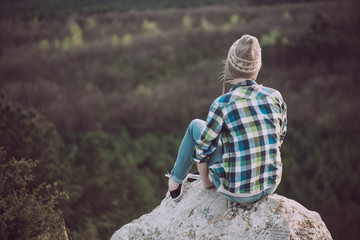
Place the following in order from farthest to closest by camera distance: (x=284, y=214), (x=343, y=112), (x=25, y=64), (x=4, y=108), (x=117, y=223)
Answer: (x=25, y=64) → (x=343, y=112) → (x=117, y=223) → (x=4, y=108) → (x=284, y=214)

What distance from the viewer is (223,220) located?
2.21m

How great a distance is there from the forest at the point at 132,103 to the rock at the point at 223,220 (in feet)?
2.35

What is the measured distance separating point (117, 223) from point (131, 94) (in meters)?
6.37

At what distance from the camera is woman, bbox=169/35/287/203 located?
1972 millimetres

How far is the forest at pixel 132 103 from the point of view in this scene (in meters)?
4.49

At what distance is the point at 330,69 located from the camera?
11945mm

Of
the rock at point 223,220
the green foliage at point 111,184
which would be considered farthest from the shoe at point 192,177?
the green foliage at point 111,184

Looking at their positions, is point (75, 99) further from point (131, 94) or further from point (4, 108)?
point (4, 108)

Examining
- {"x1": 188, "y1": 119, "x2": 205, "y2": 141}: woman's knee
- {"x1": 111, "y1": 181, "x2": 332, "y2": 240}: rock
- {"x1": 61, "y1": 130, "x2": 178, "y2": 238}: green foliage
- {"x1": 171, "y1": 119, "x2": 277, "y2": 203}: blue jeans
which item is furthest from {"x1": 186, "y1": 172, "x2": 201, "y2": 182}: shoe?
{"x1": 61, "y1": 130, "x2": 178, "y2": 238}: green foliage

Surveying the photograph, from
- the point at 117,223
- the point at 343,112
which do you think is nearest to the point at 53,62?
the point at 117,223

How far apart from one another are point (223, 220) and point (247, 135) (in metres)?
0.64

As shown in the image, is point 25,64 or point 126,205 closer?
point 126,205

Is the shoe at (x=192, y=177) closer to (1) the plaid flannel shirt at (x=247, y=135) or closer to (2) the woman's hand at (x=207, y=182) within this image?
(2) the woman's hand at (x=207, y=182)

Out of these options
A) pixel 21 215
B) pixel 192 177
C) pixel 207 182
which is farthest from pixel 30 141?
pixel 207 182
